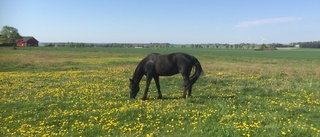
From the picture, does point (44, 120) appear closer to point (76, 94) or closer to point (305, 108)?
point (76, 94)

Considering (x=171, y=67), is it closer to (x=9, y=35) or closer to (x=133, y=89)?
(x=133, y=89)

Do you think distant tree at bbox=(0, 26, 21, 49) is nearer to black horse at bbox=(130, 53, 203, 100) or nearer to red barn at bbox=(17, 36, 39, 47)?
red barn at bbox=(17, 36, 39, 47)

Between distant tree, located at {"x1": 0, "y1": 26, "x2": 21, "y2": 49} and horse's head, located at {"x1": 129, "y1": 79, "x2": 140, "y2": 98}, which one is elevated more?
distant tree, located at {"x1": 0, "y1": 26, "x2": 21, "y2": 49}

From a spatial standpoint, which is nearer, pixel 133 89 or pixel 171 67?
pixel 171 67

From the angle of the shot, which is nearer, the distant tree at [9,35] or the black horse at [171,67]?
the black horse at [171,67]

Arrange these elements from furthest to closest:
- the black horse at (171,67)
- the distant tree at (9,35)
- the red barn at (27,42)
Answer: the red barn at (27,42), the distant tree at (9,35), the black horse at (171,67)

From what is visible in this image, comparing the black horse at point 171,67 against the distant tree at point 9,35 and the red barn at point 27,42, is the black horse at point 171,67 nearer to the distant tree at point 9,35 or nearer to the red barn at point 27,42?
the distant tree at point 9,35

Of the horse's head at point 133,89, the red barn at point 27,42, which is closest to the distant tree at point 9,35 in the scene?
the red barn at point 27,42

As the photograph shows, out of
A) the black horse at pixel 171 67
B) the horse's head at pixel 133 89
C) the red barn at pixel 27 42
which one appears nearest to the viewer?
the black horse at pixel 171 67

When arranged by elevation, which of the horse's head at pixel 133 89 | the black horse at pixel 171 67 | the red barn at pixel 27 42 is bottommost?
the horse's head at pixel 133 89

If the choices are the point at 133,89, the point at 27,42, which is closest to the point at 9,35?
the point at 27,42

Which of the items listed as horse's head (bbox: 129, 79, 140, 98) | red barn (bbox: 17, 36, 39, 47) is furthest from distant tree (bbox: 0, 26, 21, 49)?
horse's head (bbox: 129, 79, 140, 98)

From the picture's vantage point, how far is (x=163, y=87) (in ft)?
58.8

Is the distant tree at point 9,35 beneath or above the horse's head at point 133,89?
above
